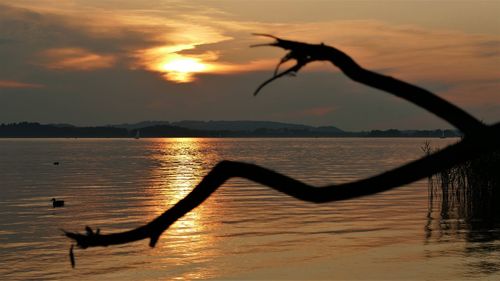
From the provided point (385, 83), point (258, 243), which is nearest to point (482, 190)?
point (258, 243)

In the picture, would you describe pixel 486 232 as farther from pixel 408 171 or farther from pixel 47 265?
pixel 408 171

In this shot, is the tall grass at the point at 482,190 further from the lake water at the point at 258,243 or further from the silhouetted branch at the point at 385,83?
the silhouetted branch at the point at 385,83

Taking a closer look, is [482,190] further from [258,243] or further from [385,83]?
[385,83]

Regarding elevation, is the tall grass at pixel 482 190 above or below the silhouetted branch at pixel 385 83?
below

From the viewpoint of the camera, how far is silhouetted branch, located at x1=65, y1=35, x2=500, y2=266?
2.46 m

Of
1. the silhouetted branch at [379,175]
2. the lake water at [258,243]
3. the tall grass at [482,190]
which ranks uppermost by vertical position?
the silhouetted branch at [379,175]

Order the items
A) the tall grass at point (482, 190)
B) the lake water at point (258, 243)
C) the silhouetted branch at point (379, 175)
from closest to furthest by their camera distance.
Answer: the silhouetted branch at point (379, 175)
the lake water at point (258, 243)
the tall grass at point (482, 190)

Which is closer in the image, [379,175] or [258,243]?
[379,175]

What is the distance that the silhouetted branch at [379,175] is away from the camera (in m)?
2.46

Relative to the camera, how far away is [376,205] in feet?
157

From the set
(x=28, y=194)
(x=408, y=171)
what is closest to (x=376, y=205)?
(x=28, y=194)

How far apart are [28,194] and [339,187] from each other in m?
62.6

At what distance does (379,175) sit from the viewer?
2447 millimetres

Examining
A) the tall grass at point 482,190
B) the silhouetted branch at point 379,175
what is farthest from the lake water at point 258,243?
the silhouetted branch at point 379,175
